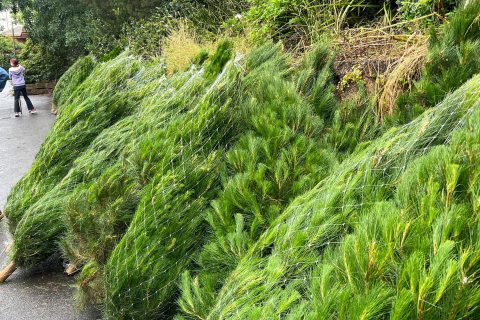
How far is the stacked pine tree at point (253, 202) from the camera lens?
1.51 metres

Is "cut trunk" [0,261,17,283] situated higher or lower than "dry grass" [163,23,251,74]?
lower

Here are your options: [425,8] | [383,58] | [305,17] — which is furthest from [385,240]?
[305,17]

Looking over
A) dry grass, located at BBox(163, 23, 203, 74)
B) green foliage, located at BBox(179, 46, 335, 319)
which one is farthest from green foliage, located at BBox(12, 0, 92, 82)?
green foliage, located at BBox(179, 46, 335, 319)

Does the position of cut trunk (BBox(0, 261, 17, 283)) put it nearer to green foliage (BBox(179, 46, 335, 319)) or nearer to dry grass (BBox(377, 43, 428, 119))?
green foliage (BBox(179, 46, 335, 319))

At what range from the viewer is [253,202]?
109 inches

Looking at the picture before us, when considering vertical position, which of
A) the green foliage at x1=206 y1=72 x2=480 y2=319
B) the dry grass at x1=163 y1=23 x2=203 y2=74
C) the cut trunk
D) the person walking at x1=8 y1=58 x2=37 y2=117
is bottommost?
the cut trunk

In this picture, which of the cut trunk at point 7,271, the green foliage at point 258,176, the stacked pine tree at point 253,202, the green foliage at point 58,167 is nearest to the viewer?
the stacked pine tree at point 253,202

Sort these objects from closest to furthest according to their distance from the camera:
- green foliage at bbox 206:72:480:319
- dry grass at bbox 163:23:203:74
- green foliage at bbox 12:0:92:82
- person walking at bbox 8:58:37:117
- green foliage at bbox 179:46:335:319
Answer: green foliage at bbox 206:72:480:319 < green foliage at bbox 179:46:335:319 < dry grass at bbox 163:23:203:74 < person walking at bbox 8:58:37:117 < green foliage at bbox 12:0:92:82

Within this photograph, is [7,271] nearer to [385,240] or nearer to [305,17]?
[385,240]

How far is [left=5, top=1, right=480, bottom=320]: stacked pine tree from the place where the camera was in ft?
4.96

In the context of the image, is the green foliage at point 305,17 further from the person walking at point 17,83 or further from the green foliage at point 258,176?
the person walking at point 17,83

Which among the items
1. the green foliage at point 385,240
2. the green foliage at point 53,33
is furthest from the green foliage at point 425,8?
the green foliage at point 53,33

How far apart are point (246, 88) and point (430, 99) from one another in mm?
1417

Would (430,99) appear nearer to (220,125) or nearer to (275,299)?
(220,125)
